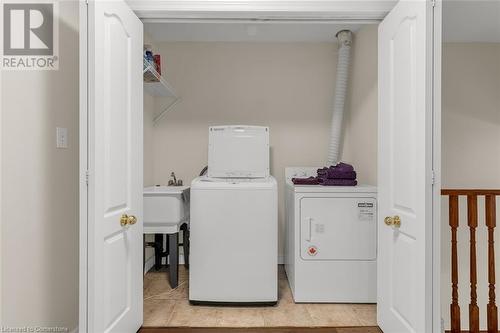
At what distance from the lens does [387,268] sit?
201cm

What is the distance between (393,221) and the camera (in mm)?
1872

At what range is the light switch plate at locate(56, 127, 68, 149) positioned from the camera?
68.2 inches

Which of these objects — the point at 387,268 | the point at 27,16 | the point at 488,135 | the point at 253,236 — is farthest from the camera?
the point at 488,135

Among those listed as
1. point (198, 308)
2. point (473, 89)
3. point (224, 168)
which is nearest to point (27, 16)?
point (224, 168)

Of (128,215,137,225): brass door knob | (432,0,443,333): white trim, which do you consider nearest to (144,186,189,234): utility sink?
(128,215,137,225): brass door knob

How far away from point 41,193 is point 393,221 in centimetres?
184

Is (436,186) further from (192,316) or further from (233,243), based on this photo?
(192,316)

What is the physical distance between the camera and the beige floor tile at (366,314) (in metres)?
2.28

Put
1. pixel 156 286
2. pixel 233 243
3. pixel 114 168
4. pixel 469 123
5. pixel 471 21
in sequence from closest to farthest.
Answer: pixel 114 168 < pixel 233 243 < pixel 471 21 < pixel 156 286 < pixel 469 123

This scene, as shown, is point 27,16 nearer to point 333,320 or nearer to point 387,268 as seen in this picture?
point 387,268

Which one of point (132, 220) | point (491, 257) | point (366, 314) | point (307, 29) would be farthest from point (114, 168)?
point (307, 29)

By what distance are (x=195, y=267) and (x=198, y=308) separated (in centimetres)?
31

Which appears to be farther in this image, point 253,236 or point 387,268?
point 253,236

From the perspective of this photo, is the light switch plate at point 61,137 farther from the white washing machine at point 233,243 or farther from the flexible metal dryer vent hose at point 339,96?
the flexible metal dryer vent hose at point 339,96
